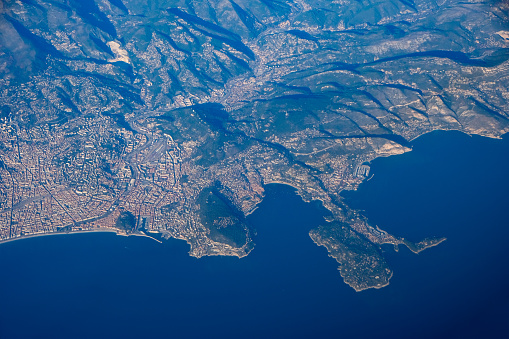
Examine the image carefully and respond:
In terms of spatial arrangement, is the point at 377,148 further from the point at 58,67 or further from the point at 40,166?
the point at 58,67

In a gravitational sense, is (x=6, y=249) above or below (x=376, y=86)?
below

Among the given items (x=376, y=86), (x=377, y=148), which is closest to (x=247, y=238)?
(x=377, y=148)

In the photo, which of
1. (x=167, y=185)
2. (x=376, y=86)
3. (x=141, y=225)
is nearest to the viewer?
(x=141, y=225)

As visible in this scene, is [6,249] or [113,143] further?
[113,143]

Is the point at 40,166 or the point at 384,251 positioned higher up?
the point at 384,251

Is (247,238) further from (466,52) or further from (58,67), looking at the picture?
Answer: (466,52)

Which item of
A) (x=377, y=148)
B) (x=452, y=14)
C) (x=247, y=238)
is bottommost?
(x=247, y=238)

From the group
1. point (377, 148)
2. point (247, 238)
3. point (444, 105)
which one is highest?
point (444, 105)

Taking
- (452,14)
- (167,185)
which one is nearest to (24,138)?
(167,185)

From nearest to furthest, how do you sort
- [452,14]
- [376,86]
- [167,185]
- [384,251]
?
[384,251], [167,185], [376,86], [452,14]
